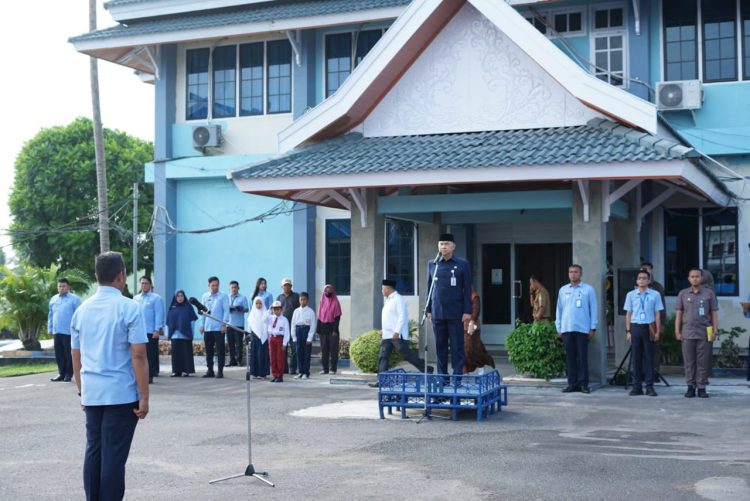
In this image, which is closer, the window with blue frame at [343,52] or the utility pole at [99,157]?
the window with blue frame at [343,52]

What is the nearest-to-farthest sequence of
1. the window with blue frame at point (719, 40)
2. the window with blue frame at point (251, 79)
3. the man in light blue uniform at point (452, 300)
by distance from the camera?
the man in light blue uniform at point (452, 300), the window with blue frame at point (719, 40), the window with blue frame at point (251, 79)

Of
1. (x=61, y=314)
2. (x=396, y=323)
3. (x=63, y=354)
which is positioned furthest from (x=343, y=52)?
(x=396, y=323)

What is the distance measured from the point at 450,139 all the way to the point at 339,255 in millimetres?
6460

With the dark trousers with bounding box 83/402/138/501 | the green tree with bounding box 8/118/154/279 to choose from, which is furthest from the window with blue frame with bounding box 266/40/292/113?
the dark trousers with bounding box 83/402/138/501

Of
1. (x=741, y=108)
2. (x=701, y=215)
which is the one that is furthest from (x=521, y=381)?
(x=741, y=108)

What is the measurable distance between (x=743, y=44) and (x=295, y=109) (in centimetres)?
960

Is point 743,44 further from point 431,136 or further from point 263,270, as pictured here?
point 263,270

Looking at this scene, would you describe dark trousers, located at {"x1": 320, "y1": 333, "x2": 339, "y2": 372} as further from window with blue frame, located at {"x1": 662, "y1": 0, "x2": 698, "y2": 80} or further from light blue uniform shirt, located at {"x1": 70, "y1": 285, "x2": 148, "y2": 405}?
light blue uniform shirt, located at {"x1": 70, "y1": 285, "x2": 148, "y2": 405}

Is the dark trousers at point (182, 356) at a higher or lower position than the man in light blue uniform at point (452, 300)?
lower

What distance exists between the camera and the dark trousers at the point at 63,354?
18.7 metres

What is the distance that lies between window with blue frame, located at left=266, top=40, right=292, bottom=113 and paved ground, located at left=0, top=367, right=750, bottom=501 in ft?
31.5

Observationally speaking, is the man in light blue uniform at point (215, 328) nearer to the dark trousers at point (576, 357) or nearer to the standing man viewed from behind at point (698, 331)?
the dark trousers at point (576, 357)

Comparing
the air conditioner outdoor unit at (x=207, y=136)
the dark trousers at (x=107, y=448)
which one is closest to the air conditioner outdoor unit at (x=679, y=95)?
the air conditioner outdoor unit at (x=207, y=136)

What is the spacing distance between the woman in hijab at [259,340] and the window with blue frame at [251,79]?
6.58 m
